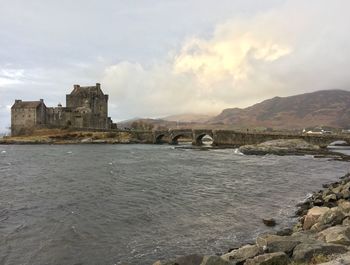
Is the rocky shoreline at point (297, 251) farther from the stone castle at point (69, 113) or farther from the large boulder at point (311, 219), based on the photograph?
the stone castle at point (69, 113)

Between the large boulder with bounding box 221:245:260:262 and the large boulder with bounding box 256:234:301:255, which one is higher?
the large boulder with bounding box 256:234:301:255

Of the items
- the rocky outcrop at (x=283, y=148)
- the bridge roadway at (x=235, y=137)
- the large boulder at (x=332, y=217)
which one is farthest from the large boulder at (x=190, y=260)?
the bridge roadway at (x=235, y=137)

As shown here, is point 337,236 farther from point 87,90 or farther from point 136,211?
point 87,90

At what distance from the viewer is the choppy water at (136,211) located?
20391mm

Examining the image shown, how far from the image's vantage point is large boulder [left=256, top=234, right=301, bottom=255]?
567 inches

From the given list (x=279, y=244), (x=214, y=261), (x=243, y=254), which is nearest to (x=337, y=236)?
(x=279, y=244)

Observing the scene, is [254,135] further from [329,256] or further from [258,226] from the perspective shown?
[329,256]

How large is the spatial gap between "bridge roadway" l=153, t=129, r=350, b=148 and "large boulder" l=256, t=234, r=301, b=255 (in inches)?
3630

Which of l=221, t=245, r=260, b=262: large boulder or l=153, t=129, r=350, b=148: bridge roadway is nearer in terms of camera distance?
l=221, t=245, r=260, b=262: large boulder

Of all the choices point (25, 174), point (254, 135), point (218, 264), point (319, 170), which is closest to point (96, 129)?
point (254, 135)

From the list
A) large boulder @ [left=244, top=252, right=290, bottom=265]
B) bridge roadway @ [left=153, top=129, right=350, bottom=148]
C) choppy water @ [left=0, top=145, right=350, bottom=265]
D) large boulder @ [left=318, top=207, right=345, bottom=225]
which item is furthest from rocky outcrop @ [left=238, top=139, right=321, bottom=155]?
large boulder @ [left=244, top=252, right=290, bottom=265]

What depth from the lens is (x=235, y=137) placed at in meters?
121

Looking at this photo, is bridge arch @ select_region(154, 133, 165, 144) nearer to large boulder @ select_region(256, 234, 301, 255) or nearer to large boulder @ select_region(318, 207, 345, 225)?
large boulder @ select_region(318, 207, 345, 225)

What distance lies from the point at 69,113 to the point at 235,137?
216ft
